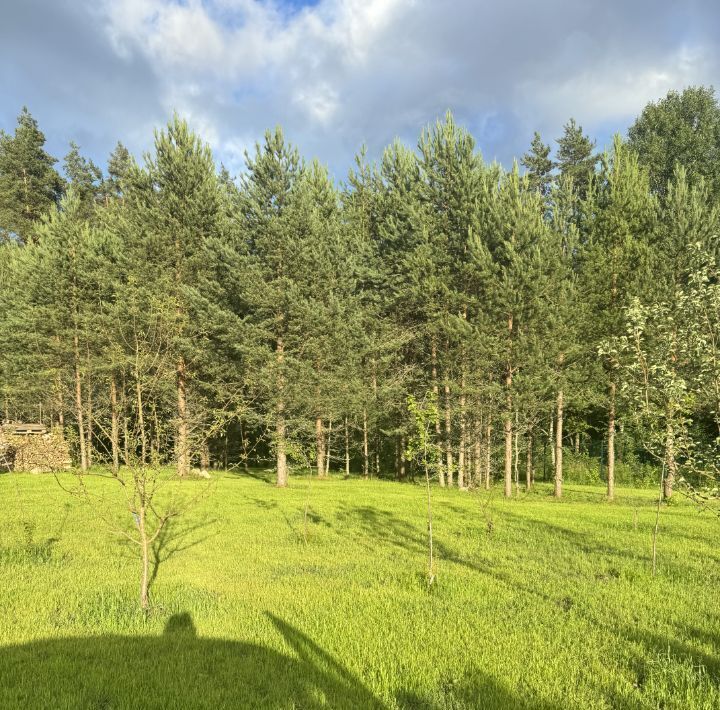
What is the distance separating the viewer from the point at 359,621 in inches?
245

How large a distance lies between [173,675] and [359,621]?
2.41 m

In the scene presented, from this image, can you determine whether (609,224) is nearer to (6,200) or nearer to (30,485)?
(30,485)

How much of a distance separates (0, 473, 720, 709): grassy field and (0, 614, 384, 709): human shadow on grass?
2 centimetres

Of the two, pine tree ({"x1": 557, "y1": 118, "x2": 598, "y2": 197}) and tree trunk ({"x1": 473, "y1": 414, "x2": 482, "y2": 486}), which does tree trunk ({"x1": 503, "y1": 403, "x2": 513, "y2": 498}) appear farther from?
pine tree ({"x1": 557, "y1": 118, "x2": 598, "y2": 197})

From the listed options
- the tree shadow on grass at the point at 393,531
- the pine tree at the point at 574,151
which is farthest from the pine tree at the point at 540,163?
the tree shadow on grass at the point at 393,531

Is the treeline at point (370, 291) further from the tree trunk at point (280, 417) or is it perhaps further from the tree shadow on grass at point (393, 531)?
the tree shadow on grass at point (393, 531)

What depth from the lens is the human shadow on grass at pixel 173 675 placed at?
432 cm

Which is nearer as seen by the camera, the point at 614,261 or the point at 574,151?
the point at 614,261

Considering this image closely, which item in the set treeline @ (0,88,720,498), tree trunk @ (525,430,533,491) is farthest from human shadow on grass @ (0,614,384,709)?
tree trunk @ (525,430,533,491)

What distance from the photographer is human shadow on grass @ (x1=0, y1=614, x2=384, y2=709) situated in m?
4.32

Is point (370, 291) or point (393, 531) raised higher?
point (370, 291)

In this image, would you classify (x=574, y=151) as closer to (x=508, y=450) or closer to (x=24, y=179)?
(x=508, y=450)

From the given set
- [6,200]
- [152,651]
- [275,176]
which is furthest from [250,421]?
[6,200]

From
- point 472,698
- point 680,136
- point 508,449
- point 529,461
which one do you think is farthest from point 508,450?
A: point 680,136
